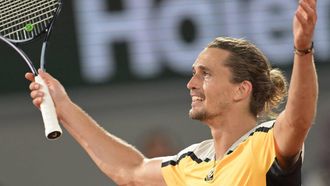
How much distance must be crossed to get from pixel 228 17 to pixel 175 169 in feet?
11.0

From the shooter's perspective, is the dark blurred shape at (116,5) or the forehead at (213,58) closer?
the forehead at (213,58)

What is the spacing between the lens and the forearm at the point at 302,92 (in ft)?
13.8

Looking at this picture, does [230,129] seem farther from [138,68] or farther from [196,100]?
[138,68]

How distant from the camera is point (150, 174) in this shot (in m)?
5.16

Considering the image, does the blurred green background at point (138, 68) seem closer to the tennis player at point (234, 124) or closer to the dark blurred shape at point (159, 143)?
the dark blurred shape at point (159, 143)

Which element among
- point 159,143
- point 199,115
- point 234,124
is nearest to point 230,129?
point 234,124

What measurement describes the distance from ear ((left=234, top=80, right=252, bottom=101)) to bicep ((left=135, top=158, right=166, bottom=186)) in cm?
Result: 54

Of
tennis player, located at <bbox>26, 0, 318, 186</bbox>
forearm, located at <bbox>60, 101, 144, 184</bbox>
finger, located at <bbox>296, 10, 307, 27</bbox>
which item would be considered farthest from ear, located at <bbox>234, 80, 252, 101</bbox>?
finger, located at <bbox>296, 10, 307, 27</bbox>

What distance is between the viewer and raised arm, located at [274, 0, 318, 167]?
13.3 feet

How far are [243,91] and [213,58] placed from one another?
0.20 meters

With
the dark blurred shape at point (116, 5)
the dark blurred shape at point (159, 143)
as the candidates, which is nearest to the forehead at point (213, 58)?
the dark blurred shape at point (159, 143)

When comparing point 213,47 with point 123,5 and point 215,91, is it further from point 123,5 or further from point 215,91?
point 123,5

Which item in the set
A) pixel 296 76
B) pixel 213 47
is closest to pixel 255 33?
pixel 213 47

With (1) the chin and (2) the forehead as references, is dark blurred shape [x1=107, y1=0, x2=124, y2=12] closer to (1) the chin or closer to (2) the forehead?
(2) the forehead
